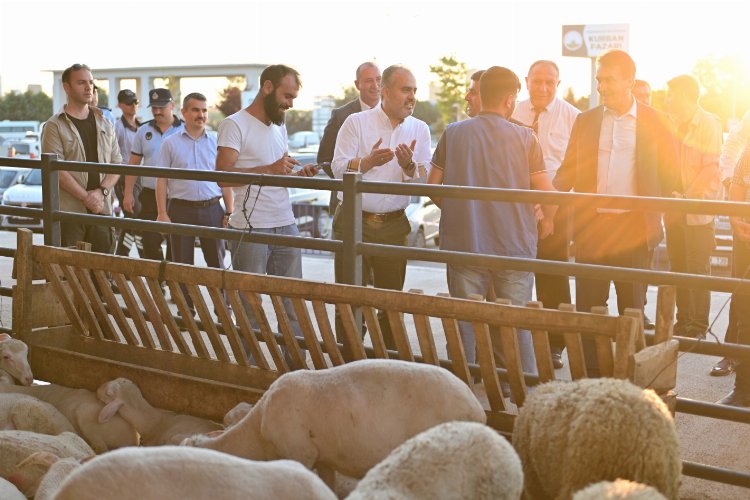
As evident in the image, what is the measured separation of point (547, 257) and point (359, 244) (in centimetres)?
228

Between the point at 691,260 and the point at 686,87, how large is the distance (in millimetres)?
1366

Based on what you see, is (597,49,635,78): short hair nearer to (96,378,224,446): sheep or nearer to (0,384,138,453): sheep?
(96,378,224,446): sheep

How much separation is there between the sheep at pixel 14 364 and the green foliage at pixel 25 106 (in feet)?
201

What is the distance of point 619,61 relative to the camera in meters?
5.87

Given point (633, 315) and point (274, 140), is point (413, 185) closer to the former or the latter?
point (633, 315)

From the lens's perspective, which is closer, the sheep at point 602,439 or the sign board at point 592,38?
the sheep at point 602,439

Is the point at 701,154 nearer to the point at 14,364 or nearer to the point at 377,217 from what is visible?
the point at 377,217

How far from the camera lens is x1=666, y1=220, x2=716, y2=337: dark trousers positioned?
7531mm

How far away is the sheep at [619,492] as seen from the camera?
2762mm

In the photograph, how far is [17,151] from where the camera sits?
27297mm

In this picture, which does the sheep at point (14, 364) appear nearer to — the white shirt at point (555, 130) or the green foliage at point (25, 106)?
the white shirt at point (555, 130)

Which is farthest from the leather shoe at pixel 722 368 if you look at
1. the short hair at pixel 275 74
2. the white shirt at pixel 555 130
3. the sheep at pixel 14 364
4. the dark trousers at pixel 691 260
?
the sheep at pixel 14 364

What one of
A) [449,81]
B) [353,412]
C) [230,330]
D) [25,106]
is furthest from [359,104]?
[25,106]

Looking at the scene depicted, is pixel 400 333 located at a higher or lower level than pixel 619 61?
lower
